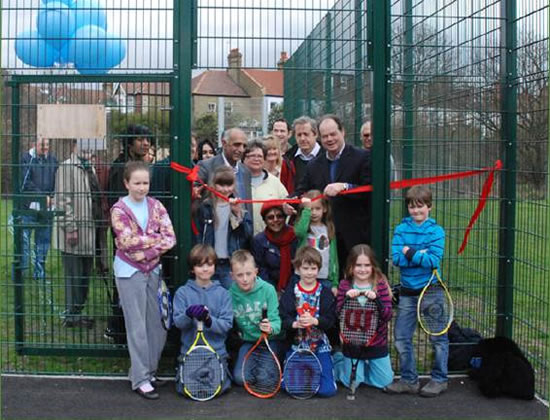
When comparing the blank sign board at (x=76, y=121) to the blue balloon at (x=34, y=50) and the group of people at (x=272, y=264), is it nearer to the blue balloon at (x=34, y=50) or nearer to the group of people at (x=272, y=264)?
the group of people at (x=272, y=264)

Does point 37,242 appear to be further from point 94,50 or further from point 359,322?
point 359,322

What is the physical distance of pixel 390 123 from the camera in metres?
5.76

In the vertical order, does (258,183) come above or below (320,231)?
above

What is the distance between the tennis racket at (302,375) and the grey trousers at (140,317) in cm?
102

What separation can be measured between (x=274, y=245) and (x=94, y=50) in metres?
2.03

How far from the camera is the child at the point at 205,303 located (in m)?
5.39

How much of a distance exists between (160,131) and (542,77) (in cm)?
286

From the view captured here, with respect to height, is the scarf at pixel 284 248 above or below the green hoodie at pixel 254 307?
above

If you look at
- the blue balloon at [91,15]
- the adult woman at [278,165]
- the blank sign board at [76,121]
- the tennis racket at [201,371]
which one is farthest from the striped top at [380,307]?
the blue balloon at [91,15]

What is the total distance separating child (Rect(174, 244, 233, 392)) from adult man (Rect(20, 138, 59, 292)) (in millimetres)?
1214

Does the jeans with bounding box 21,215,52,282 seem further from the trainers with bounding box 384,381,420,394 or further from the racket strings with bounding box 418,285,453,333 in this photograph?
the racket strings with bounding box 418,285,453,333

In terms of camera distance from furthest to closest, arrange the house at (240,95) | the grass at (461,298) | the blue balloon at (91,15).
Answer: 1. the house at (240,95)
2. the grass at (461,298)
3. the blue balloon at (91,15)

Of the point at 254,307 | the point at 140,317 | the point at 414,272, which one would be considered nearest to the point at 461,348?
the point at 414,272

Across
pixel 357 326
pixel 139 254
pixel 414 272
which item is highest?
pixel 139 254
